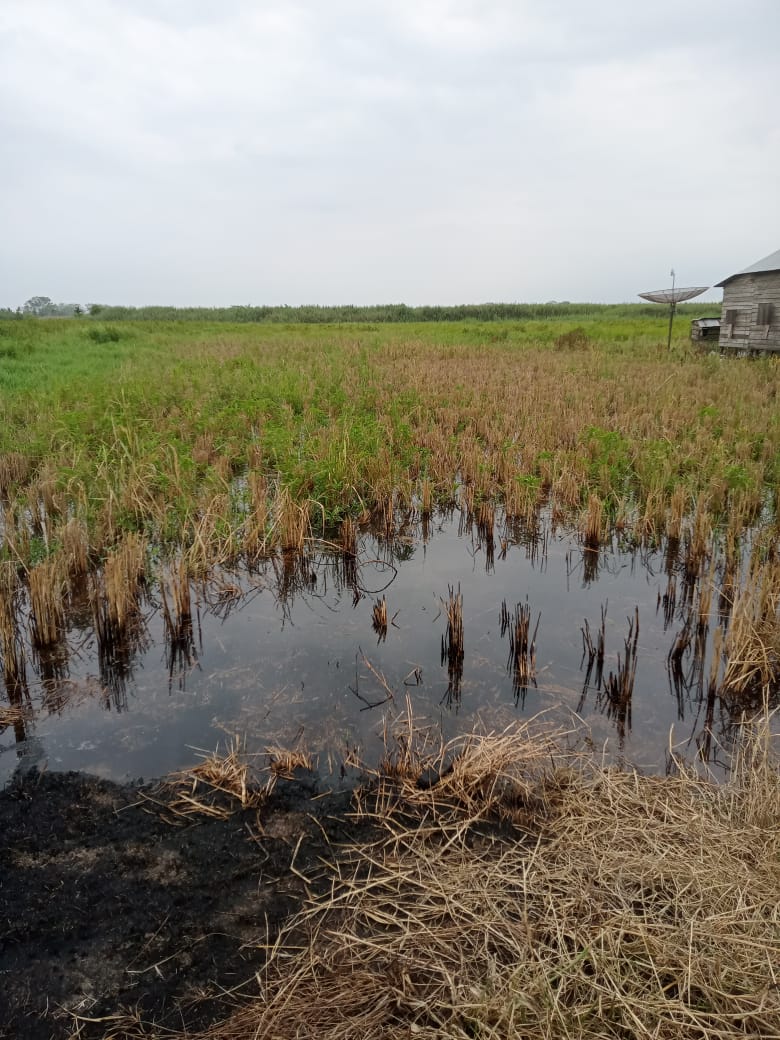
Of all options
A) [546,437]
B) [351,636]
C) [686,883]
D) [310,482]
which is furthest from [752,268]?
[686,883]

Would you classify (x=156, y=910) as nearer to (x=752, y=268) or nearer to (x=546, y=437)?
(x=546, y=437)

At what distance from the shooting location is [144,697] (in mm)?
4375

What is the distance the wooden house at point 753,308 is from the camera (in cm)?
2001

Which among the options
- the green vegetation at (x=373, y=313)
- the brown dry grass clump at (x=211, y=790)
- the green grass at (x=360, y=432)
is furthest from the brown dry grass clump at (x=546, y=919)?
the green vegetation at (x=373, y=313)

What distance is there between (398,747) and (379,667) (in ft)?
3.22

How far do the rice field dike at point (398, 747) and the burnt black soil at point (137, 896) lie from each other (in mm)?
13

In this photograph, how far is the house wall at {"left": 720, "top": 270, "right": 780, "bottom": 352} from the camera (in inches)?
786

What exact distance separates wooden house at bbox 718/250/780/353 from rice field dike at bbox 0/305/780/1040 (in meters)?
13.0

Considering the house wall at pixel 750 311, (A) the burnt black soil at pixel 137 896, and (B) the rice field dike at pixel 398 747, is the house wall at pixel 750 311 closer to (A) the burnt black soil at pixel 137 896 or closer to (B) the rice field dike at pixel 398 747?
(B) the rice field dike at pixel 398 747

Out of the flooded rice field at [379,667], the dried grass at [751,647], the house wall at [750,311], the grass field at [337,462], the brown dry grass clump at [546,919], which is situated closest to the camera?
the brown dry grass clump at [546,919]

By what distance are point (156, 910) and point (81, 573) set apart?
4078 mm

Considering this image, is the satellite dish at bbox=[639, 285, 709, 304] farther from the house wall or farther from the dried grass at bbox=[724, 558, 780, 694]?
the dried grass at bbox=[724, 558, 780, 694]

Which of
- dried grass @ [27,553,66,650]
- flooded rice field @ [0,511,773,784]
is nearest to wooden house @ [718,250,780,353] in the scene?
flooded rice field @ [0,511,773,784]

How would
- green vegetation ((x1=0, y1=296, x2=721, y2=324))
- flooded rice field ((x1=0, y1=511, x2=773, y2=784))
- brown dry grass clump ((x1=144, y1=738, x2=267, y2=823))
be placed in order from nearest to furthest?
1. brown dry grass clump ((x1=144, y1=738, x2=267, y2=823))
2. flooded rice field ((x1=0, y1=511, x2=773, y2=784))
3. green vegetation ((x1=0, y1=296, x2=721, y2=324))
